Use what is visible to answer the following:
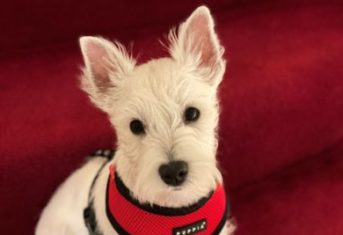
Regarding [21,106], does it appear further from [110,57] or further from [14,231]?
[110,57]

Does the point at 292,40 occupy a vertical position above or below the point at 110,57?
below

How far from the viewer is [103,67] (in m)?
1.08

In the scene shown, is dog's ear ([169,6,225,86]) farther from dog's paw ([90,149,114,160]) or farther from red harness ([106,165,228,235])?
dog's paw ([90,149,114,160])

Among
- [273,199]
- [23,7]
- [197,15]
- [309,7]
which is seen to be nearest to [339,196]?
[273,199]

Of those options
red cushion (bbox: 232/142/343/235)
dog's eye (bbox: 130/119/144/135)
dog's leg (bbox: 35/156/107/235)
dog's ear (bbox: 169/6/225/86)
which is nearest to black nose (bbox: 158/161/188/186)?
dog's eye (bbox: 130/119/144/135)

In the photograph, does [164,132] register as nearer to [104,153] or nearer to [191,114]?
[191,114]

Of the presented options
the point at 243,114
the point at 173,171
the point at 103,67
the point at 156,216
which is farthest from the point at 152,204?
the point at 243,114

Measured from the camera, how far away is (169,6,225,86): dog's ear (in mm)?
1048

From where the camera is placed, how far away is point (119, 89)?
1.07m

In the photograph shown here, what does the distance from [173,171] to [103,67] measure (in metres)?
0.31

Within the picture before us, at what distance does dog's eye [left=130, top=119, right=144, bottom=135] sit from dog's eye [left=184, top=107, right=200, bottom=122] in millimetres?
94

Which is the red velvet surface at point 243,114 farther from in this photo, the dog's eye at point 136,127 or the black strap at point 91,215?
the dog's eye at point 136,127

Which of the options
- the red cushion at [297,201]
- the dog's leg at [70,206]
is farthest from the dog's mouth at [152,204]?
the red cushion at [297,201]

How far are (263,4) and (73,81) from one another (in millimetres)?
827
